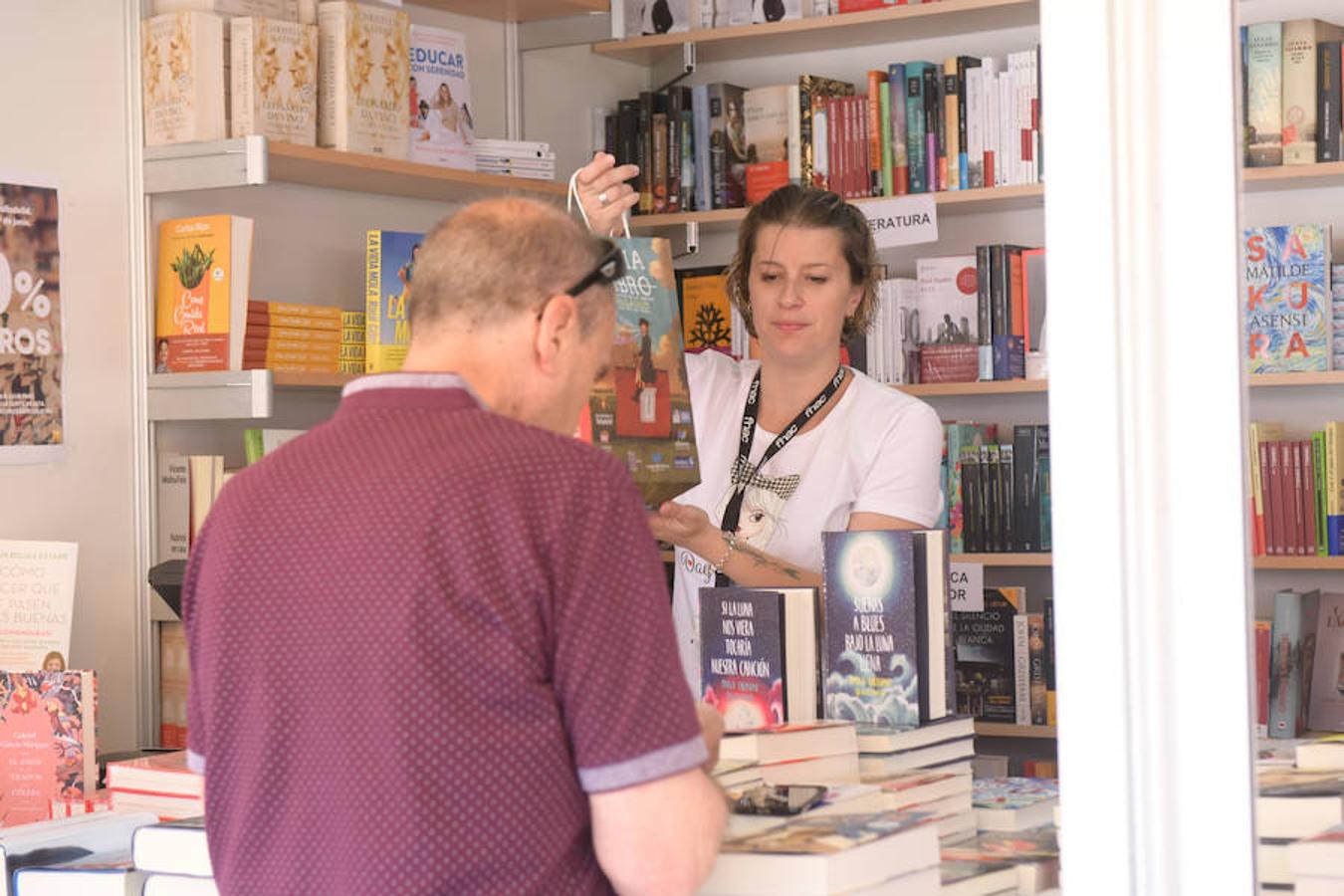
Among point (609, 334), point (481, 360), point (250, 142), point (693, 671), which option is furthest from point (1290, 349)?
point (250, 142)

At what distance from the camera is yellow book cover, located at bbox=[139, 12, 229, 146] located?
345 cm

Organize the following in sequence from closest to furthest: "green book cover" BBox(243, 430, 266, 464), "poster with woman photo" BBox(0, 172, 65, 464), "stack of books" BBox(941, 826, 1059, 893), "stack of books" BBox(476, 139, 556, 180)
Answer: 1. "stack of books" BBox(941, 826, 1059, 893)
2. "poster with woman photo" BBox(0, 172, 65, 464)
3. "green book cover" BBox(243, 430, 266, 464)
4. "stack of books" BBox(476, 139, 556, 180)

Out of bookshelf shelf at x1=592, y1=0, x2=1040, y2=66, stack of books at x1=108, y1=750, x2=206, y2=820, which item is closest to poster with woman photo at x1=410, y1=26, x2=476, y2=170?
bookshelf shelf at x1=592, y1=0, x2=1040, y2=66

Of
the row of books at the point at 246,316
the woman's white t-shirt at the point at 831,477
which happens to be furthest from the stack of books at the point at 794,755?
the row of books at the point at 246,316

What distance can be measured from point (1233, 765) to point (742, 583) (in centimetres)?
141

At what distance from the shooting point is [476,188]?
165 inches

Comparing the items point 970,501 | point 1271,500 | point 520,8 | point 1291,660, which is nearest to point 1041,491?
point 970,501

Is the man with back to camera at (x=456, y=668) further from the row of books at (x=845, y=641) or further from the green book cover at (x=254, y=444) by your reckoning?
the green book cover at (x=254, y=444)

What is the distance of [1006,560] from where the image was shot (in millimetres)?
4332

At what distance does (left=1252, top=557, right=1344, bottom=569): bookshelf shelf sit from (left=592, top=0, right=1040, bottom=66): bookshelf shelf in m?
2.52

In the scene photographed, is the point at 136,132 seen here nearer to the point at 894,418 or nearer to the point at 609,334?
the point at 894,418

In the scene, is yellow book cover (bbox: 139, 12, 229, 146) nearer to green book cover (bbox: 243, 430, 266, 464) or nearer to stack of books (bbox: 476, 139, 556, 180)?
green book cover (bbox: 243, 430, 266, 464)

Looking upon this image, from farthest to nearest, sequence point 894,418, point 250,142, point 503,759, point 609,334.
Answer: point 250,142 < point 894,418 < point 609,334 < point 503,759

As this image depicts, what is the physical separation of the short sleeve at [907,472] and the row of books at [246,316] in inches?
39.7
